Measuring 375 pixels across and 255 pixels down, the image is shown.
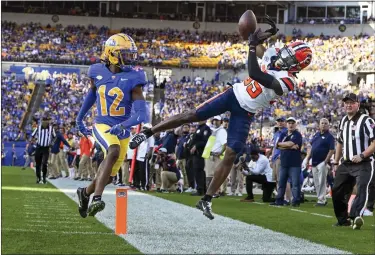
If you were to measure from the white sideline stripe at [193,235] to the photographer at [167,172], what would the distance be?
4.88m

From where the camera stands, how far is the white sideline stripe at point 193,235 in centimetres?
1080

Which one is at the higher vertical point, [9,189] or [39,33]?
[39,33]

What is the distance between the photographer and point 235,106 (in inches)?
228

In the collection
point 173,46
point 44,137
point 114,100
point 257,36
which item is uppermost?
point 173,46

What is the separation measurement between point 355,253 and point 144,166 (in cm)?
1161

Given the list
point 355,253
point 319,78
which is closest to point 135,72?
point 355,253

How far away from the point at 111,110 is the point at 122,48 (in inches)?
44.5

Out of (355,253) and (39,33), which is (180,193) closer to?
(355,253)

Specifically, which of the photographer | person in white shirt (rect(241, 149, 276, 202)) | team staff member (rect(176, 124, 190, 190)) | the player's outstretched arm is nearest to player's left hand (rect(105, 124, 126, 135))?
the player's outstretched arm

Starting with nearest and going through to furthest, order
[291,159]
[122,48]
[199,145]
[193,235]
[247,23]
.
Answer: [247,23]
[122,48]
[193,235]
[199,145]
[291,159]

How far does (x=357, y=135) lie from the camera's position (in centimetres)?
1263

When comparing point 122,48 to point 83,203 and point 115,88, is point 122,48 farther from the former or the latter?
point 83,203

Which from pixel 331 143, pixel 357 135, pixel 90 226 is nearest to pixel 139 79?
pixel 357 135

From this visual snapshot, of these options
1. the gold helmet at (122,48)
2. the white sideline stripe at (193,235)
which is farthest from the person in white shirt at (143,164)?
the gold helmet at (122,48)
